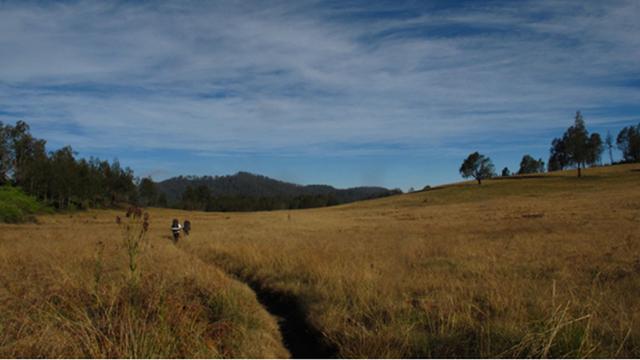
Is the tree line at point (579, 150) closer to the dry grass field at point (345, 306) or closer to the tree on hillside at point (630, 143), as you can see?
the tree on hillside at point (630, 143)

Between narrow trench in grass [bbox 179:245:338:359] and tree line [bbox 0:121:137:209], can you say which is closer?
narrow trench in grass [bbox 179:245:338:359]

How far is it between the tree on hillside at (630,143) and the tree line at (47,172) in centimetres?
13097

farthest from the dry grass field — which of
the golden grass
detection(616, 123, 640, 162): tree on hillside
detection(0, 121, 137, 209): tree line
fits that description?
detection(616, 123, 640, 162): tree on hillside

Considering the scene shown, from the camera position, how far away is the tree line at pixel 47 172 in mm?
78125

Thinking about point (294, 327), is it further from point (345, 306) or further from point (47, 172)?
point (47, 172)

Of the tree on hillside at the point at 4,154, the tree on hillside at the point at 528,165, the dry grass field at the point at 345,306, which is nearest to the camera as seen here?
the dry grass field at the point at 345,306

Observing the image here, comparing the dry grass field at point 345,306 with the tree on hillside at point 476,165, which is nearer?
the dry grass field at point 345,306

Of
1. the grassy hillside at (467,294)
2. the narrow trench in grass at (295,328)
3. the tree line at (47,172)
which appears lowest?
the narrow trench in grass at (295,328)

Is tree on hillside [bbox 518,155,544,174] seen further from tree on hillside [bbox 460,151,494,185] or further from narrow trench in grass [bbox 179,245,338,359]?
narrow trench in grass [bbox 179,245,338,359]

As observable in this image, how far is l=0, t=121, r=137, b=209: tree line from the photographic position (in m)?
78.1

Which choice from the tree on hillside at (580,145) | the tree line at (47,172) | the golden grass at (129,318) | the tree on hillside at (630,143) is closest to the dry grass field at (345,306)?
the golden grass at (129,318)

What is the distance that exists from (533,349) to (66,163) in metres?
97.8

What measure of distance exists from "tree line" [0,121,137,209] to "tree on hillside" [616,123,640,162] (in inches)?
5156

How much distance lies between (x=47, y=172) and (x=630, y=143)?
484 ft
